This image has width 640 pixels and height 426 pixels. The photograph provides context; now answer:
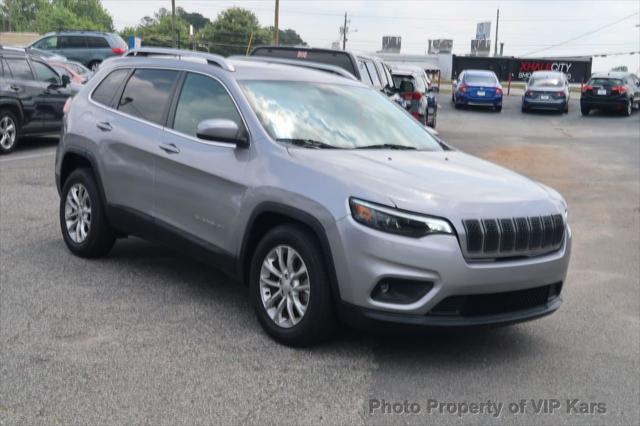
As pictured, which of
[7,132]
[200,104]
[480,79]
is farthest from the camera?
[480,79]

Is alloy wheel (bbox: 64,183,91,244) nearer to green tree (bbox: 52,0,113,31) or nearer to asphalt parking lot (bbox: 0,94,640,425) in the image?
asphalt parking lot (bbox: 0,94,640,425)

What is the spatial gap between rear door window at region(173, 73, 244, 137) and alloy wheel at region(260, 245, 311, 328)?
111 centimetres

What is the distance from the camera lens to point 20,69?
49.9 feet

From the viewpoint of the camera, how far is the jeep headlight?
15.4 feet

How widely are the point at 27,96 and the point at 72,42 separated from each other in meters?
18.6

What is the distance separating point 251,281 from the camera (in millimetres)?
5426

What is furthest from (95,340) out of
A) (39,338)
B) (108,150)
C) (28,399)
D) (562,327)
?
(562,327)

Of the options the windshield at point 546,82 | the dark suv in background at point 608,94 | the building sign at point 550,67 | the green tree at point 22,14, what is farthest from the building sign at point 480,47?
the dark suv in background at point 608,94

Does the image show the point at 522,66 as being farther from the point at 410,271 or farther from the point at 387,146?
the point at 410,271

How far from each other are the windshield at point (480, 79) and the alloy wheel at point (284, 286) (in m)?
29.5

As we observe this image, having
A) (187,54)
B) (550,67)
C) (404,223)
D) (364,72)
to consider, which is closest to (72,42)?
(364,72)

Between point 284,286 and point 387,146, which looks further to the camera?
point 387,146

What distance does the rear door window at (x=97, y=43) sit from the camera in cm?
3244

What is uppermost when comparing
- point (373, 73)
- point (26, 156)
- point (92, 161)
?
point (373, 73)
